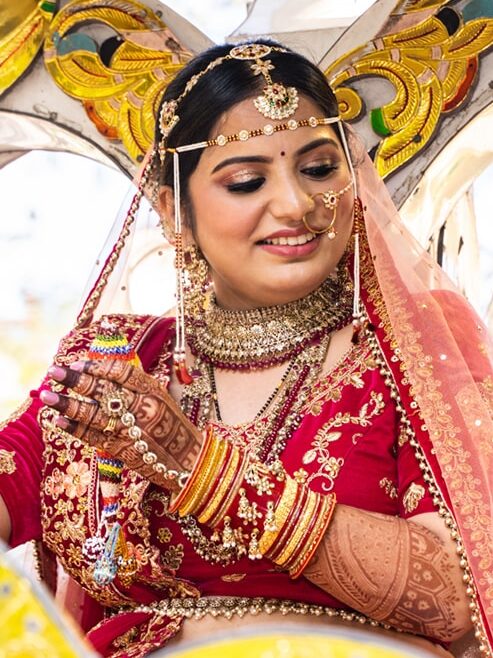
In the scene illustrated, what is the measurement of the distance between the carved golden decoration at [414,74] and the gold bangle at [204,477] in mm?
1246

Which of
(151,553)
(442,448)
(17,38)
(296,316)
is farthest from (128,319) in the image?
(17,38)

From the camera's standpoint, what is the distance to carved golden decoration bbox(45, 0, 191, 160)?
2.94m

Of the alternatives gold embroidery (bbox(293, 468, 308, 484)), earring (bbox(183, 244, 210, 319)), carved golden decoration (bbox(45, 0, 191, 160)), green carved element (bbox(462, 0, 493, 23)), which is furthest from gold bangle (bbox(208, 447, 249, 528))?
green carved element (bbox(462, 0, 493, 23))

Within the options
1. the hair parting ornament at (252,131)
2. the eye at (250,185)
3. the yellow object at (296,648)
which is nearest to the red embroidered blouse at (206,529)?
the hair parting ornament at (252,131)

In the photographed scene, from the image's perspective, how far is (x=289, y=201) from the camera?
2.03 meters

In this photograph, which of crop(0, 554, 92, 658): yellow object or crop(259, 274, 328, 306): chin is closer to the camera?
crop(0, 554, 92, 658): yellow object

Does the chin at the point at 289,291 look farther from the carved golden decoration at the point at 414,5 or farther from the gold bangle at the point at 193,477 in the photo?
the carved golden decoration at the point at 414,5

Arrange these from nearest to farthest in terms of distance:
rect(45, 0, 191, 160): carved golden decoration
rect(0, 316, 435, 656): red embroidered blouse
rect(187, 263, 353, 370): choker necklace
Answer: rect(0, 316, 435, 656): red embroidered blouse, rect(187, 263, 353, 370): choker necklace, rect(45, 0, 191, 160): carved golden decoration

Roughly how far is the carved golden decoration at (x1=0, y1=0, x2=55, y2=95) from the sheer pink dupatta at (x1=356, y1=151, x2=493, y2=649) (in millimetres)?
1101

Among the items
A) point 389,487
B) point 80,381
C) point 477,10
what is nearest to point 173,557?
point 389,487

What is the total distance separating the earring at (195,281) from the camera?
2252 millimetres

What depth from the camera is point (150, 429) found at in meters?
1.74

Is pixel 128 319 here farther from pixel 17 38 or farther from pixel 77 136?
pixel 17 38

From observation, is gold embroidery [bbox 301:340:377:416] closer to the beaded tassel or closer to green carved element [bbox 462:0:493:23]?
the beaded tassel
